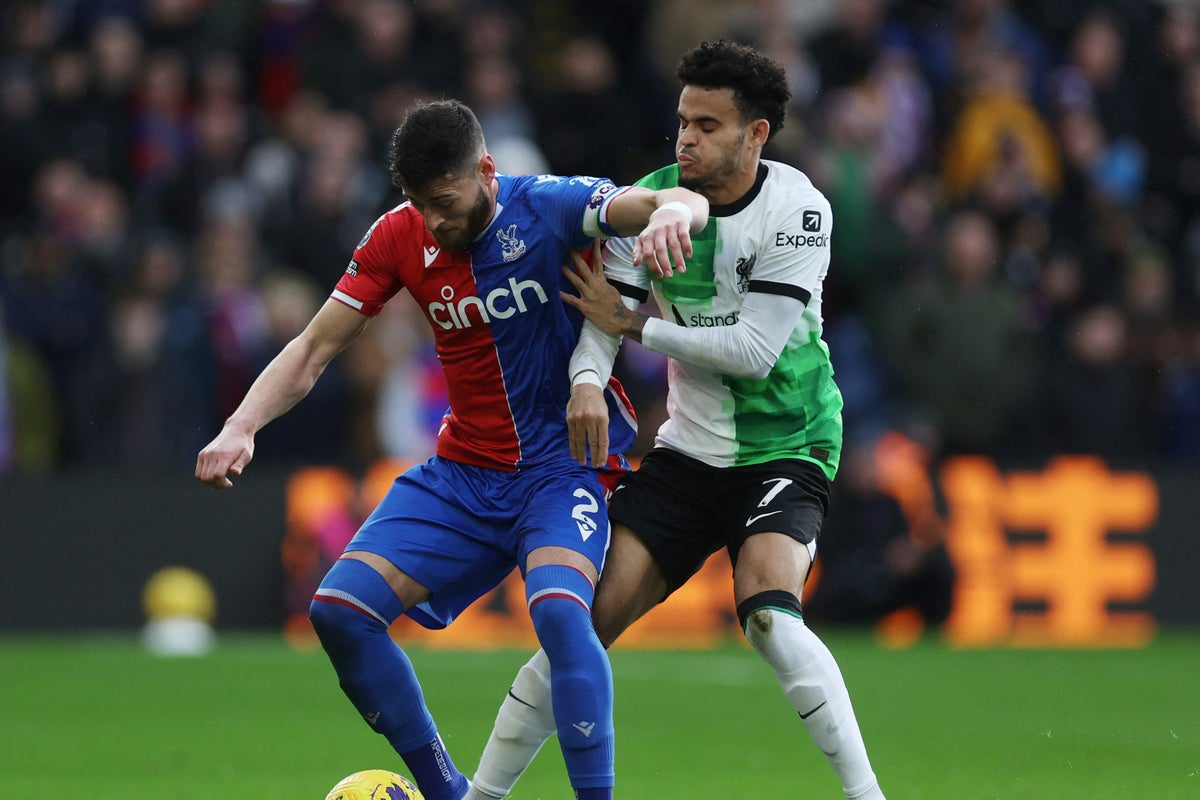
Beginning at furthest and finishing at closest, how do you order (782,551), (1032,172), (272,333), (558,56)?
(558,56), (1032,172), (272,333), (782,551)

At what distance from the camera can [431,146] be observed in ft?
21.0

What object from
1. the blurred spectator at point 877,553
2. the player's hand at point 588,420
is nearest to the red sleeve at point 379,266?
the player's hand at point 588,420

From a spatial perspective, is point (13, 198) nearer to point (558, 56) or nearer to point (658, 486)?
point (558, 56)

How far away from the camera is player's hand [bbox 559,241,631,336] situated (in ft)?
22.2

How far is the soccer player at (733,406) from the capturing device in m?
6.61

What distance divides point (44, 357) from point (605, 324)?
8.85 metres

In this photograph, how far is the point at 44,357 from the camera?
14.6m

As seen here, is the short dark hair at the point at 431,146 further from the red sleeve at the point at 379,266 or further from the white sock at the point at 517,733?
the white sock at the point at 517,733

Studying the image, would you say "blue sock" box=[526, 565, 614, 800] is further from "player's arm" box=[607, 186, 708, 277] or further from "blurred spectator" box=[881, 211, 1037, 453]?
"blurred spectator" box=[881, 211, 1037, 453]

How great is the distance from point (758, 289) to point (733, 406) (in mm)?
456

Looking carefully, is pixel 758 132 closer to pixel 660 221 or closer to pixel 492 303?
pixel 660 221

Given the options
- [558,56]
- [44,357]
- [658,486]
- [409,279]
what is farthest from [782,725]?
[558,56]

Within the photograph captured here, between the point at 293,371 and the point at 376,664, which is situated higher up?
the point at 293,371

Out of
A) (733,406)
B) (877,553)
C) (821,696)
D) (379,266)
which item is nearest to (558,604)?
(821,696)
